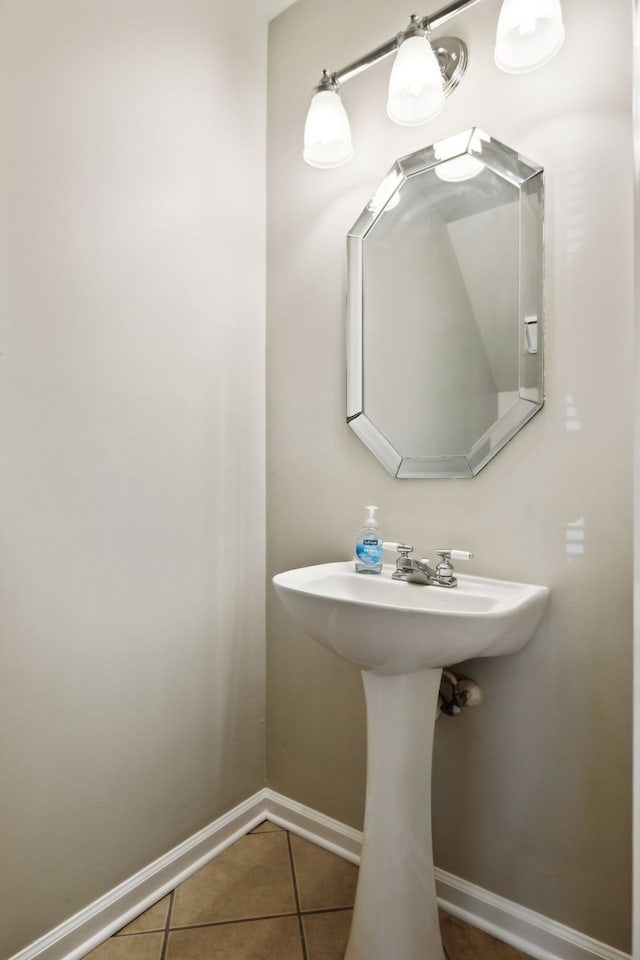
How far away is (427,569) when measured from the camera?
1244mm

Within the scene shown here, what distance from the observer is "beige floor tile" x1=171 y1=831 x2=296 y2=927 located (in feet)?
4.26

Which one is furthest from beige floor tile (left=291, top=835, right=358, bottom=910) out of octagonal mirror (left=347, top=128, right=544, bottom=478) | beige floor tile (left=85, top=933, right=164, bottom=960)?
octagonal mirror (left=347, top=128, right=544, bottom=478)

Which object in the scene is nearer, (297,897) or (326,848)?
(297,897)

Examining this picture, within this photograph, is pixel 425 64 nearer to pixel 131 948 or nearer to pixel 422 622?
pixel 422 622

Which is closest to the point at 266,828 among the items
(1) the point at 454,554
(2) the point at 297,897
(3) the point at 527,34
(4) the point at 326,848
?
(4) the point at 326,848

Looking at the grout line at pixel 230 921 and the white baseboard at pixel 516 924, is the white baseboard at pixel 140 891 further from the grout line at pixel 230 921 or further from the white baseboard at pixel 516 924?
the white baseboard at pixel 516 924

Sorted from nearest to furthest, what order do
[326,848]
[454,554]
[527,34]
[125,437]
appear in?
[527,34]
[454,554]
[125,437]
[326,848]

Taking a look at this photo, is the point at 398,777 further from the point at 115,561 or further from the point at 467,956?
the point at 115,561

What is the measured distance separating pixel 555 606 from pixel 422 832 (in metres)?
0.54

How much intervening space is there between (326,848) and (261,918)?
30 centimetres

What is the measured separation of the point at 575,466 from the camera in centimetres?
113

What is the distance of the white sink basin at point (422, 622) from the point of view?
3.03 ft

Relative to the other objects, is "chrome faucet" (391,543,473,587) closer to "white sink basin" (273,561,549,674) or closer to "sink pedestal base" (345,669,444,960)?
"white sink basin" (273,561,549,674)

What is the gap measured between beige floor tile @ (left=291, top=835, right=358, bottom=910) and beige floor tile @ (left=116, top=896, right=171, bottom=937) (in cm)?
33
